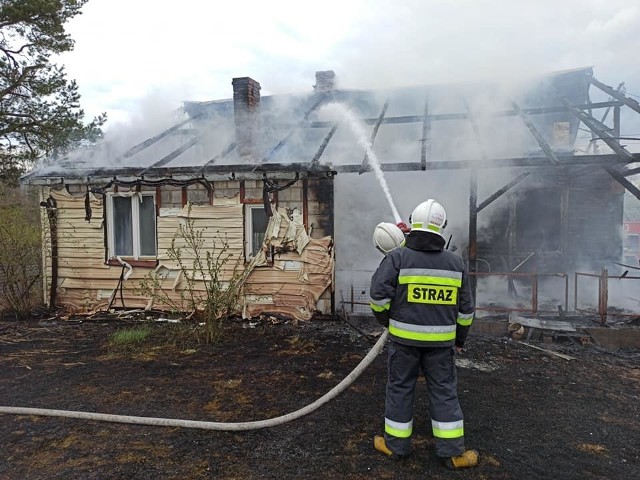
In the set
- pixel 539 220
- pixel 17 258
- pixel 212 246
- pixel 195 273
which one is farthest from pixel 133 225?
pixel 539 220

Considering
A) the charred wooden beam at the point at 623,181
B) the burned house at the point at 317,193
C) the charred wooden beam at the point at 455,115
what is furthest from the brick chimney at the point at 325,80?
the charred wooden beam at the point at 623,181

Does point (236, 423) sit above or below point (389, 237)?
below

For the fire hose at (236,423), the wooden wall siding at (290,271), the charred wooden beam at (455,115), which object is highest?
the charred wooden beam at (455,115)

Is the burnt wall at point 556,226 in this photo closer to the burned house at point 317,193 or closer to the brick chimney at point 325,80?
the burned house at point 317,193

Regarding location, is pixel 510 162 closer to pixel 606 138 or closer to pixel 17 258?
pixel 606 138

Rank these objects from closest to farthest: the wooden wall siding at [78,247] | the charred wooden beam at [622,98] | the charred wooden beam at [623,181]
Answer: the charred wooden beam at [623,181] < the wooden wall siding at [78,247] < the charred wooden beam at [622,98]

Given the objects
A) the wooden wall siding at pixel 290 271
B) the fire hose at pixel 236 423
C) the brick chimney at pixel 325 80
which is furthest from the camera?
the brick chimney at pixel 325 80

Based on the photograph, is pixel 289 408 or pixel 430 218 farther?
pixel 289 408

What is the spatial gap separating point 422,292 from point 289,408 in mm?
1898

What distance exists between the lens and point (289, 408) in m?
4.26

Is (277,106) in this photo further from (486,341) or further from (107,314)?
(486,341)

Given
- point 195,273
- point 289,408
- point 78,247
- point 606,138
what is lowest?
point 289,408

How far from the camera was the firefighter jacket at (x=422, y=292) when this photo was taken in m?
3.29

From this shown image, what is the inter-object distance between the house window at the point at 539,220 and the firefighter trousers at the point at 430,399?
9.75m
